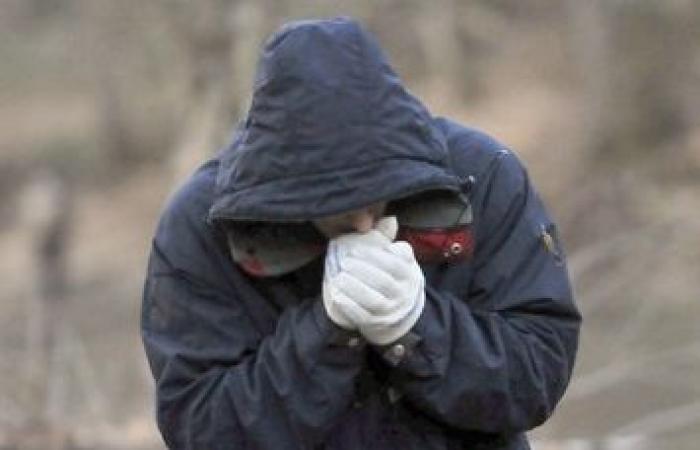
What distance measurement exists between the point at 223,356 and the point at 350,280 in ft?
0.71

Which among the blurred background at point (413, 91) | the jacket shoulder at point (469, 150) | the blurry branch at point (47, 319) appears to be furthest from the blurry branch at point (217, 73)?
the jacket shoulder at point (469, 150)

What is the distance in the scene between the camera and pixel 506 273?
177cm

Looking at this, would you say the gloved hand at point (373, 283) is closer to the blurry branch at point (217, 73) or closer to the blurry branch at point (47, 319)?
the blurry branch at point (47, 319)

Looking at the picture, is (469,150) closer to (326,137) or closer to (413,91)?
(326,137)

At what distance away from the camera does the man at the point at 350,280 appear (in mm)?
1649

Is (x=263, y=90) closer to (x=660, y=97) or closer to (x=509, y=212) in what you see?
(x=509, y=212)

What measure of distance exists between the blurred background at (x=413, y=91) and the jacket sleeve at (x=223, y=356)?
2.70m

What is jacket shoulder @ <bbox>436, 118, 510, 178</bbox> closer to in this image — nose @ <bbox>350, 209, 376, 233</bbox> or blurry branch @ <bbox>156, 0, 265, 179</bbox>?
nose @ <bbox>350, 209, 376, 233</bbox>

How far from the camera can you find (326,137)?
5.41ft

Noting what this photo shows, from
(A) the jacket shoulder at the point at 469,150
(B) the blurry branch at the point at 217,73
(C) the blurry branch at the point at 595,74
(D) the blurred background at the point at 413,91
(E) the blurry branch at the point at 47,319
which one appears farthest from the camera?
(C) the blurry branch at the point at 595,74

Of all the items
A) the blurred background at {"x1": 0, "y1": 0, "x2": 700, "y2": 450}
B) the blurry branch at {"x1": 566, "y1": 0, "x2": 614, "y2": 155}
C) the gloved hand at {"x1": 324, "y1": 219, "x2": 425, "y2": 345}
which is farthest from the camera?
the blurry branch at {"x1": 566, "y1": 0, "x2": 614, "y2": 155}

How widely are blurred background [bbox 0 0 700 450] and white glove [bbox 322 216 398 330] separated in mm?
2768

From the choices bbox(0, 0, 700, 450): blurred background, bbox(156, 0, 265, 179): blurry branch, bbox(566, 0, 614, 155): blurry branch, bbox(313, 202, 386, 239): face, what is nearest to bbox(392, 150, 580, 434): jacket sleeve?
bbox(313, 202, 386, 239): face

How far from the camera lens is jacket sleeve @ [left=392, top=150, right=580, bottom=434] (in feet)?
5.58
